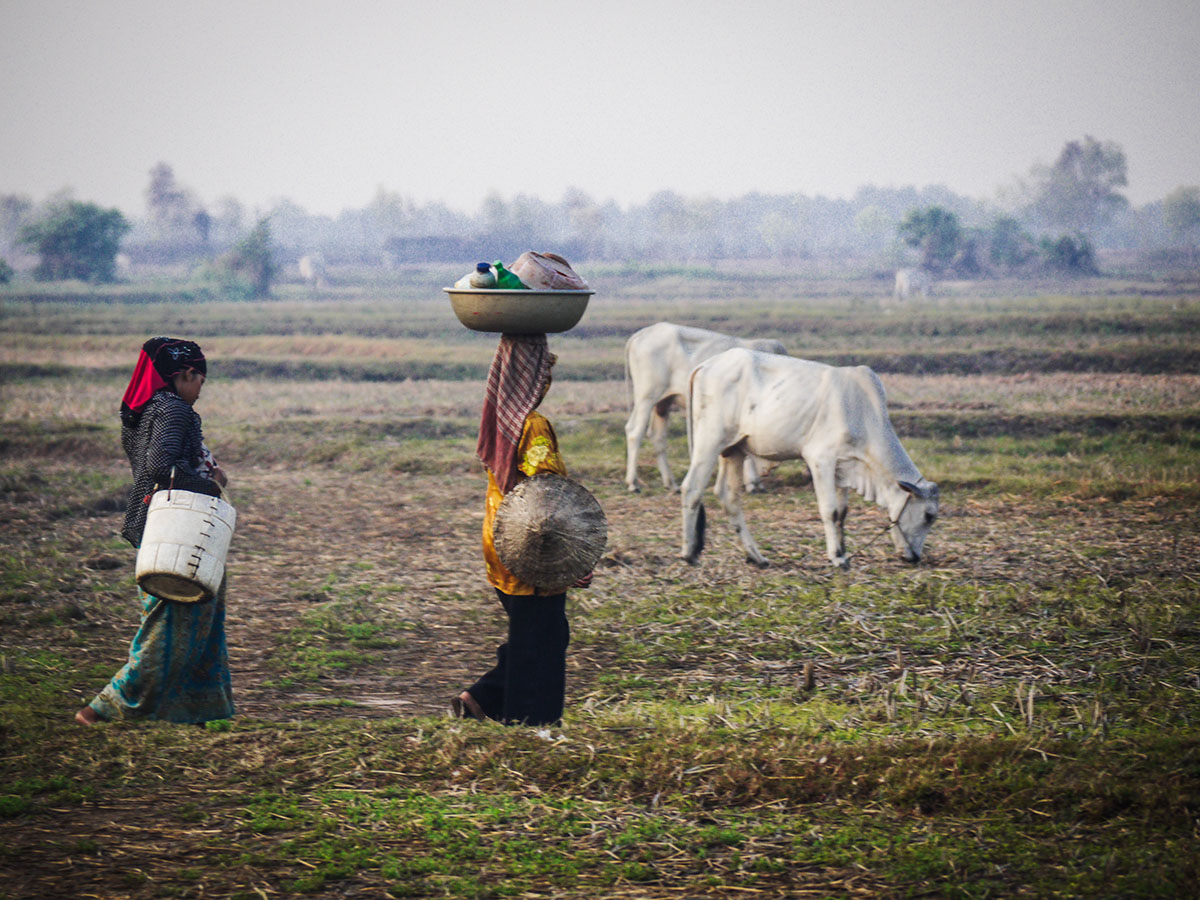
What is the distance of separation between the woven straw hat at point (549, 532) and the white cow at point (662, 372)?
7138 millimetres

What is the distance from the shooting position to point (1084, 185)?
86125mm

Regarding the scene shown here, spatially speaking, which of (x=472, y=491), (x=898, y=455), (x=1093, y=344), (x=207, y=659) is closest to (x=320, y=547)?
(x=472, y=491)

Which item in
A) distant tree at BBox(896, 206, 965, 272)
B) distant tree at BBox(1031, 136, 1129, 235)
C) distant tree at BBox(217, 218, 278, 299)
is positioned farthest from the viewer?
distant tree at BBox(1031, 136, 1129, 235)

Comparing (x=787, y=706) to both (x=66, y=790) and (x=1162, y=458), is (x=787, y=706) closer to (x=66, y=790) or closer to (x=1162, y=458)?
(x=66, y=790)

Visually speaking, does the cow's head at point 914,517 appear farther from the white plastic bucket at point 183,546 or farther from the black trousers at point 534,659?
the white plastic bucket at point 183,546

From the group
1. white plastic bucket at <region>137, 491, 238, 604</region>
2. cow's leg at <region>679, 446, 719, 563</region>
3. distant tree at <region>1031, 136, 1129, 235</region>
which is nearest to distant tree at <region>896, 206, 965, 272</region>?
distant tree at <region>1031, 136, 1129, 235</region>

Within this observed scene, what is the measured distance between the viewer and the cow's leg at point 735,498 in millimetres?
8602

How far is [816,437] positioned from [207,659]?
5.22 meters

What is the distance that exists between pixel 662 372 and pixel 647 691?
673cm

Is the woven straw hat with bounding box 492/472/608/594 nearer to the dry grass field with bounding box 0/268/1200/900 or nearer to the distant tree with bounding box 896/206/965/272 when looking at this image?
the dry grass field with bounding box 0/268/1200/900

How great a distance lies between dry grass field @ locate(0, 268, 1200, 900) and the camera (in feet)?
12.1

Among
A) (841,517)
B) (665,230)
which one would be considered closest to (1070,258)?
(841,517)

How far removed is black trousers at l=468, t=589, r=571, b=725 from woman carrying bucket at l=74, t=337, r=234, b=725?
1.38m

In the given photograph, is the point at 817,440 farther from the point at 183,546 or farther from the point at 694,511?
the point at 183,546
